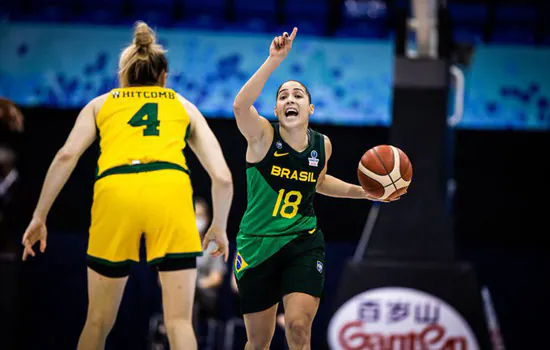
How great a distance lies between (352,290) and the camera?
775 cm

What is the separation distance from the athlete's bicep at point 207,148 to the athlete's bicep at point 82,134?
588mm

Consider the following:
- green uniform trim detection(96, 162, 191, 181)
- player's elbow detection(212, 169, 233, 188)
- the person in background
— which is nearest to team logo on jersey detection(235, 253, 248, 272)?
player's elbow detection(212, 169, 233, 188)

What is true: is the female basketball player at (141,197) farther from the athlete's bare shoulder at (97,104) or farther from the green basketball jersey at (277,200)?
the green basketball jersey at (277,200)

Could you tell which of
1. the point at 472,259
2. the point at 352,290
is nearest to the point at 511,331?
the point at 472,259

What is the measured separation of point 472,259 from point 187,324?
7.17 meters

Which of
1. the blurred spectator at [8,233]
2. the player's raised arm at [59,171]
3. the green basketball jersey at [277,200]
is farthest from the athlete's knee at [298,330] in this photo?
the blurred spectator at [8,233]

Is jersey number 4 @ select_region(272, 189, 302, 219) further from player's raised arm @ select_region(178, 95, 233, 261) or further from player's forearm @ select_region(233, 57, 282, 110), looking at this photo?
player's forearm @ select_region(233, 57, 282, 110)

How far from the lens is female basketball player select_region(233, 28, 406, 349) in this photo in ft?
15.4

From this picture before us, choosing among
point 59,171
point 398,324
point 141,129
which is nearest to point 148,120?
point 141,129

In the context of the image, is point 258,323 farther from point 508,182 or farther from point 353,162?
point 508,182

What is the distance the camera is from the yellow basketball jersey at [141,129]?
448 centimetres

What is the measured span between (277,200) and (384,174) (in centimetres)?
82

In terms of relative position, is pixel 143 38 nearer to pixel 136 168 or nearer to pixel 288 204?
pixel 136 168

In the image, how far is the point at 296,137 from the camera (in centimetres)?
484
